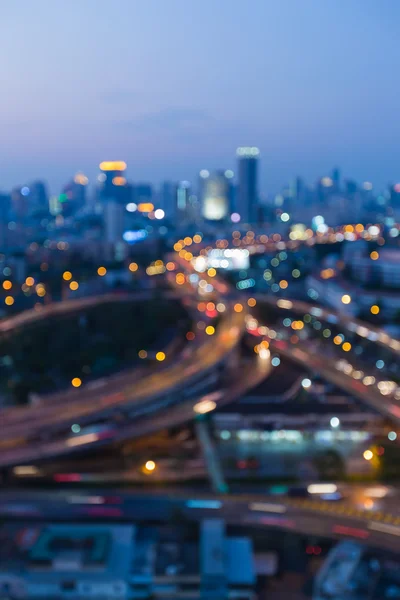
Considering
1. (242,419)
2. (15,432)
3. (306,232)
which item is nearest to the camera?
(15,432)

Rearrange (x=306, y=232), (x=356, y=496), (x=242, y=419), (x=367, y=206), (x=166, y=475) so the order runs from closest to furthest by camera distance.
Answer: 1. (x=356, y=496)
2. (x=166, y=475)
3. (x=242, y=419)
4. (x=306, y=232)
5. (x=367, y=206)

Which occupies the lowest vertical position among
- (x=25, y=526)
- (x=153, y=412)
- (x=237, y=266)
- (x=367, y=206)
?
(x=367, y=206)

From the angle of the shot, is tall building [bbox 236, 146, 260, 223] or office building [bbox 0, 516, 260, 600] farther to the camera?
tall building [bbox 236, 146, 260, 223]

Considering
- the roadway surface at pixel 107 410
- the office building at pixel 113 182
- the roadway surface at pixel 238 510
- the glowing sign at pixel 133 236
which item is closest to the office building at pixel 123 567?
the roadway surface at pixel 238 510

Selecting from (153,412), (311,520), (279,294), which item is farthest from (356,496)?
(279,294)

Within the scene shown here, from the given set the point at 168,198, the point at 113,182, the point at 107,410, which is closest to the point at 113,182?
the point at 113,182

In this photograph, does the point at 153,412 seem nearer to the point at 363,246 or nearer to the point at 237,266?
the point at 237,266

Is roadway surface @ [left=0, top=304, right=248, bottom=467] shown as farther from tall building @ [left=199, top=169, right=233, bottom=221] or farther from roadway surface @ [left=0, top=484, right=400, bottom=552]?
tall building @ [left=199, top=169, right=233, bottom=221]

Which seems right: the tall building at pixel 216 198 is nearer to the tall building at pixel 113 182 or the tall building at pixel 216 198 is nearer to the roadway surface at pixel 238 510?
the tall building at pixel 113 182

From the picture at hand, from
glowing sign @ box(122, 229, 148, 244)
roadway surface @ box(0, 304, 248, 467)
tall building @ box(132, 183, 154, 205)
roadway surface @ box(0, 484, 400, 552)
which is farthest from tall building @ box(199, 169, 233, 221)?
roadway surface @ box(0, 484, 400, 552)
